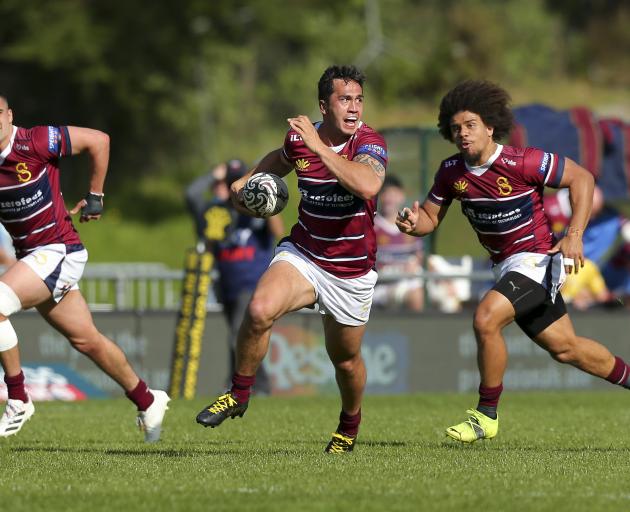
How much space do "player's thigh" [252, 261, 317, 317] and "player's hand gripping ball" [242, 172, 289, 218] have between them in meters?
0.33

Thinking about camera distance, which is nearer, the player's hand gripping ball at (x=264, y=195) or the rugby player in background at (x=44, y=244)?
the player's hand gripping ball at (x=264, y=195)

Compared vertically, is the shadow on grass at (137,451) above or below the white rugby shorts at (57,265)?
below

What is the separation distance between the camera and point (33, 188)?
8930 mm

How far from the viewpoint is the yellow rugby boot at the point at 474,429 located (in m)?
8.66

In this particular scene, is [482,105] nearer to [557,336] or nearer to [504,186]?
[504,186]

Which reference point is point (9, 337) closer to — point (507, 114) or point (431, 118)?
point (507, 114)

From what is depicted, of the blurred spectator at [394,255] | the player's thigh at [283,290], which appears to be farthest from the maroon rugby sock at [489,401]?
the blurred spectator at [394,255]

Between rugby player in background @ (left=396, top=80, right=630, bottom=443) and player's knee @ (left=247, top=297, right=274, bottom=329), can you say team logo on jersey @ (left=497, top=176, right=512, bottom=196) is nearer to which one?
rugby player in background @ (left=396, top=80, right=630, bottom=443)

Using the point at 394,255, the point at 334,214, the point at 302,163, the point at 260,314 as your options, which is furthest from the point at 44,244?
the point at 394,255

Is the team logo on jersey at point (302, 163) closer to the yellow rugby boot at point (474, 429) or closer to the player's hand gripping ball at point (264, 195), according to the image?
the player's hand gripping ball at point (264, 195)

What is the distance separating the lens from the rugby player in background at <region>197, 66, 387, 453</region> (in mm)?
8234

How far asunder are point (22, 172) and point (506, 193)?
9.98 feet

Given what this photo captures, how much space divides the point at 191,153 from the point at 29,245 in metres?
33.5

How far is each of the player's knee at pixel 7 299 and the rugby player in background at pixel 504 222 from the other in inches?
94.6
